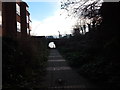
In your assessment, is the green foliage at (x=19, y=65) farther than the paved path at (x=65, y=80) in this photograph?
No

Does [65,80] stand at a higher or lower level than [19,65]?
lower

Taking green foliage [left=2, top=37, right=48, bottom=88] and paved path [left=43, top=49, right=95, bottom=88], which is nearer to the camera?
green foliage [left=2, top=37, right=48, bottom=88]

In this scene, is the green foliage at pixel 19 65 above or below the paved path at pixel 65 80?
above

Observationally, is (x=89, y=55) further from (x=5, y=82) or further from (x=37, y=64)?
(x=5, y=82)

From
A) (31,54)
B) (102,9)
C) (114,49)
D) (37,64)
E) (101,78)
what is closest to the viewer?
(101,78)

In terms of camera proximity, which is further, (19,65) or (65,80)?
(65,80)

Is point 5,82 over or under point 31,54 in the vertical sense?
under

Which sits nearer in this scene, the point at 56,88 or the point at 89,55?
the point at 56,88

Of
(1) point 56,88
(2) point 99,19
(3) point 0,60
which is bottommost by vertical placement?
(1) point 56,88

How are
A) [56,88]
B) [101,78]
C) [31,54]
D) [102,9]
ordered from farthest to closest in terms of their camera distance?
[31,54] → [102,9] → [101,78] → [56,88]

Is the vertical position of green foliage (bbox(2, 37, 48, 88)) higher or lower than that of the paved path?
higher

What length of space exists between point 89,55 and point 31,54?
4.75 meters

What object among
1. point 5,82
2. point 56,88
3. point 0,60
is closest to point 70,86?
point 56,88

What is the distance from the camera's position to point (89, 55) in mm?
19797
